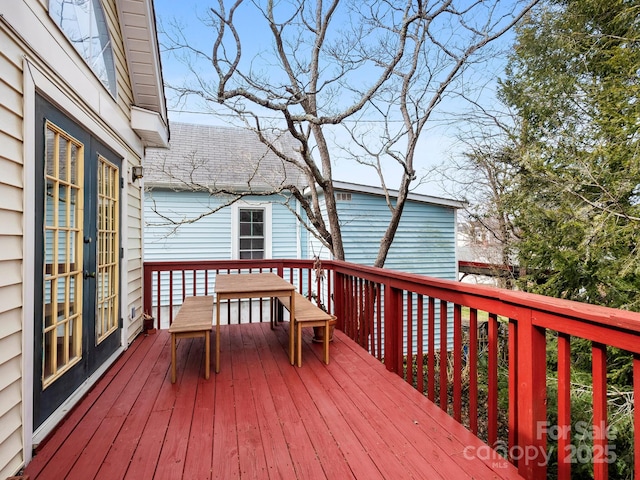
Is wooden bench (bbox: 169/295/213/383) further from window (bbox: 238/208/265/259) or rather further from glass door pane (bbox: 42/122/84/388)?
window (bbox: 238/208/265/259)

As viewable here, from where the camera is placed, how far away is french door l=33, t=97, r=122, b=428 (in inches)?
79.8

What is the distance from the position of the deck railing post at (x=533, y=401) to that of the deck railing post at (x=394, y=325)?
1333 mm

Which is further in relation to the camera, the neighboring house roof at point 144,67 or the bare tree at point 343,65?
the bare tree at point 343,65

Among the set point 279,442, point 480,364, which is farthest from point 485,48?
point 279,442

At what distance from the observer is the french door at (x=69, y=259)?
2.03 metres

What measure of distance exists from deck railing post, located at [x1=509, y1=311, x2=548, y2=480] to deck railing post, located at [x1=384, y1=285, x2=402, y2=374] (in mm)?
1333

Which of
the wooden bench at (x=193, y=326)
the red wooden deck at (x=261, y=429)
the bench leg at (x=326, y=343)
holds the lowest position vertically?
the red wooden deck at (x=261, y=429)

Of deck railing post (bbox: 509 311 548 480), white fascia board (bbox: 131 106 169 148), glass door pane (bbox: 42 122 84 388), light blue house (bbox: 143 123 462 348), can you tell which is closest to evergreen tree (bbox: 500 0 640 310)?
light blue house (bbox: 143 123 462 348)

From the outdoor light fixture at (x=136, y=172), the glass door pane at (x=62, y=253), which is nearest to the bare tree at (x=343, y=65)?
the outdoor light fixture at (x=136, y=172)

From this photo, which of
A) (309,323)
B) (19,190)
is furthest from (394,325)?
(19,190)

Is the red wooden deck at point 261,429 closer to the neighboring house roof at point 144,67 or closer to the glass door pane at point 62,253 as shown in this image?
the glass door pane at point 62,253

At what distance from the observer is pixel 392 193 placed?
7641 millimetres

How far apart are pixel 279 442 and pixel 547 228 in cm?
564

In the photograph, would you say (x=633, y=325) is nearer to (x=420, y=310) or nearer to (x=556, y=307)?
(x=556, y=307)
